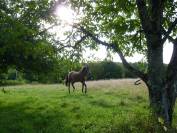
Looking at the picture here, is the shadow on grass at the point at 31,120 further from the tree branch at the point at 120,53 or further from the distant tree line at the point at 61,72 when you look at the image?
the tree branch at the point at 120,53

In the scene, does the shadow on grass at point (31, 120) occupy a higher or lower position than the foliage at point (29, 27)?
lower

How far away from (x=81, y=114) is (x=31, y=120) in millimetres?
2886

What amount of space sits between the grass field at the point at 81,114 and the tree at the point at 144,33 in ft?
3.86

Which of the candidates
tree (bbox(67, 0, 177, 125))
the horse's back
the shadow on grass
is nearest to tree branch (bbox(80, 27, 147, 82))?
tree (bbox(67, 0, 177, 125))

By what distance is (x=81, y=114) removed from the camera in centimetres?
2694

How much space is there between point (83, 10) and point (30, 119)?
782cm

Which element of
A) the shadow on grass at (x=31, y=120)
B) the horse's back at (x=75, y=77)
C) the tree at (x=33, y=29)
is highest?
the tree at (x=33, y=29)

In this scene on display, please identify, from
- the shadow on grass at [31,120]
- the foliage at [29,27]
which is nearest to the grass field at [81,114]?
the shadow on grass at [31,120]

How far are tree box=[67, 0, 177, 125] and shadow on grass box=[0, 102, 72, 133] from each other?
4850 millimetres

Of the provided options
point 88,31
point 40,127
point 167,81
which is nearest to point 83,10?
point 88,31

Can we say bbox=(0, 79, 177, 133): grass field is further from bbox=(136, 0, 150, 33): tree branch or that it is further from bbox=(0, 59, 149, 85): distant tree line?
bbox=(136, 0, 150, 33): tree branch

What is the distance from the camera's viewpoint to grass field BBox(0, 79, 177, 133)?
58.2 ft

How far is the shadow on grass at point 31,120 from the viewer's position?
23.2m

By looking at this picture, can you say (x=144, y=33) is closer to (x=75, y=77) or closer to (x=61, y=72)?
(x=61, y=72)
